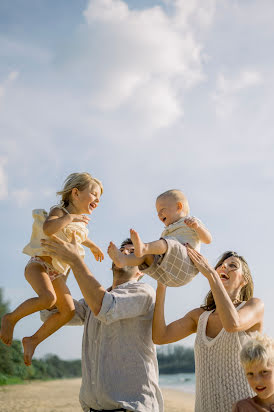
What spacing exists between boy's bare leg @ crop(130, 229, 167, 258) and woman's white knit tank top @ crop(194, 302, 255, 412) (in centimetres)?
76

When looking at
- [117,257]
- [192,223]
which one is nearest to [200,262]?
[192,223]

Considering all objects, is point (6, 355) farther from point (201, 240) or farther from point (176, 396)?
point (201, 240)

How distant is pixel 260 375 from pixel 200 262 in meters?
0.94

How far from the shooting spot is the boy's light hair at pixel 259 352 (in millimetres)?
3139

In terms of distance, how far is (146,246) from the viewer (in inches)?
146

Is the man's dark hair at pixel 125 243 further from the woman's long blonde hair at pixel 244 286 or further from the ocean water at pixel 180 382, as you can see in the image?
the ocean water at pixel 180 382

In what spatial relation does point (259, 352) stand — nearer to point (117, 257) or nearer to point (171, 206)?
point (117, 257)

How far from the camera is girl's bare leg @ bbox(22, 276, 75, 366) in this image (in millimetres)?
4227

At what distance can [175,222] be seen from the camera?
4.22m

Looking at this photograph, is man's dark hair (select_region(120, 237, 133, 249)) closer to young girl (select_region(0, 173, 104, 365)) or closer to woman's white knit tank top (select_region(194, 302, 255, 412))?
young girl (select_region(0, 173, 104, 365))

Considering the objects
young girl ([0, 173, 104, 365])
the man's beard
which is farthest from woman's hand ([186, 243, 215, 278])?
young girl ([0, 173, 104, 365])

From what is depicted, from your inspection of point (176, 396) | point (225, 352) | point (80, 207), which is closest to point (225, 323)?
point (225, 352)

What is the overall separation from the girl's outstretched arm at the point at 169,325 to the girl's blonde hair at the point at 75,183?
Result: 1.14m

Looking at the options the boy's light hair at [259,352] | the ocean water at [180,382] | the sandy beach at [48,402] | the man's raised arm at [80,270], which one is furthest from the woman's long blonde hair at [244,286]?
the ocean water at [180,382]
